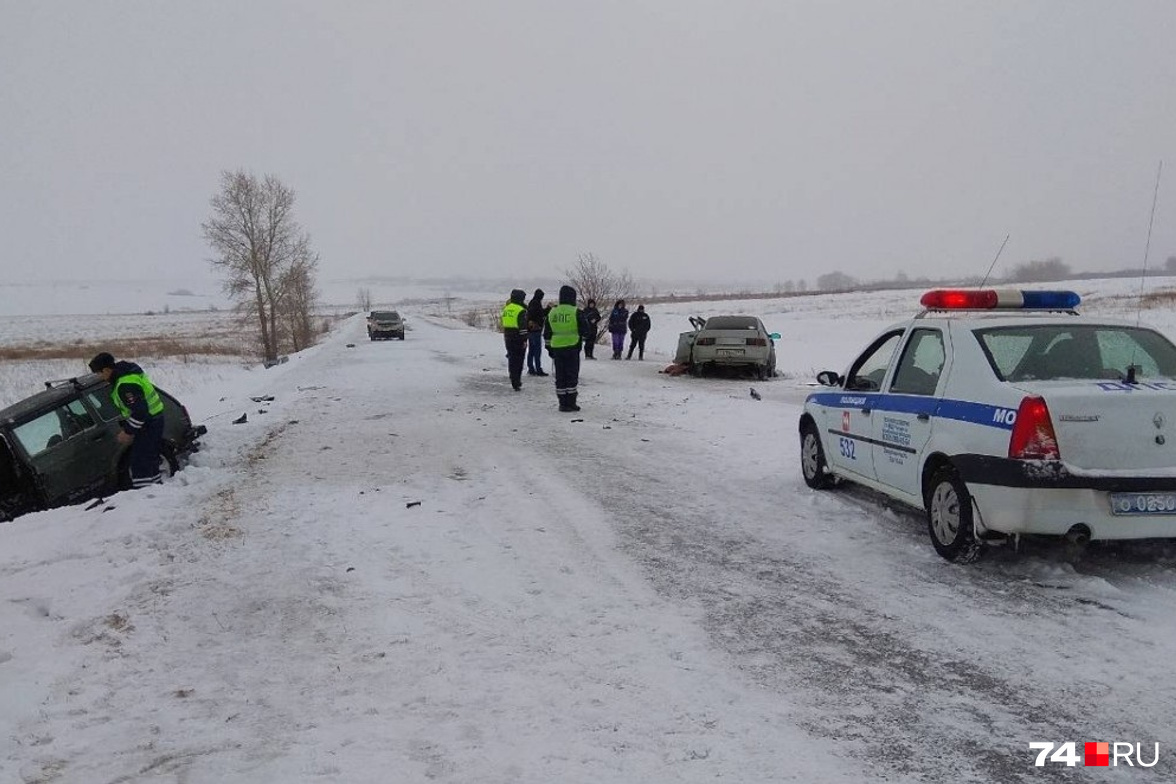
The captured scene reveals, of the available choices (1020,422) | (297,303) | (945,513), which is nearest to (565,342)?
(945,513)

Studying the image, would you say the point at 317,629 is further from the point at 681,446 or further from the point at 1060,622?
the point at 681,446

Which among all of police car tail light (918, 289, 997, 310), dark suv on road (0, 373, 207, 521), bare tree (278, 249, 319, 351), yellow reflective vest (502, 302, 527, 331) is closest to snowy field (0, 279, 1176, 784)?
dark suv on road (0, 373, 207, 521)

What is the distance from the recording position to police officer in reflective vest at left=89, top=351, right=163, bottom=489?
26.2ft

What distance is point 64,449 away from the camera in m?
8.45

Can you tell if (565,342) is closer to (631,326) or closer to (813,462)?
(813,462)

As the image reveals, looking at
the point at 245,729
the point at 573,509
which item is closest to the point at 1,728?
the point at 245,729

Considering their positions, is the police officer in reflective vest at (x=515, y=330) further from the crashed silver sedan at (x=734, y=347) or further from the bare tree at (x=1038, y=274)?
the bare tree at (x=1038, y=274)

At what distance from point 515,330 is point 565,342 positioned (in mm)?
3332

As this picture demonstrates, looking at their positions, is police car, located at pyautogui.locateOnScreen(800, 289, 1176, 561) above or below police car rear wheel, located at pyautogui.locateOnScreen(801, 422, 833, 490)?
above

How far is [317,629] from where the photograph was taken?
14.1ft

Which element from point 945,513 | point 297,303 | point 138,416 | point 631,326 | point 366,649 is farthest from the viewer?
point 297,303

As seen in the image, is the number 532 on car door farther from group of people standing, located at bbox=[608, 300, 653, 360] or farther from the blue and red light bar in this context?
group of people standing, located at bbox=[608, 300, 653, 360]

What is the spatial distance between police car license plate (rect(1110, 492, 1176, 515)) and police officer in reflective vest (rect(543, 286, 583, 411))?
8.73 m

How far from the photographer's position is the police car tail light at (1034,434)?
441cm
